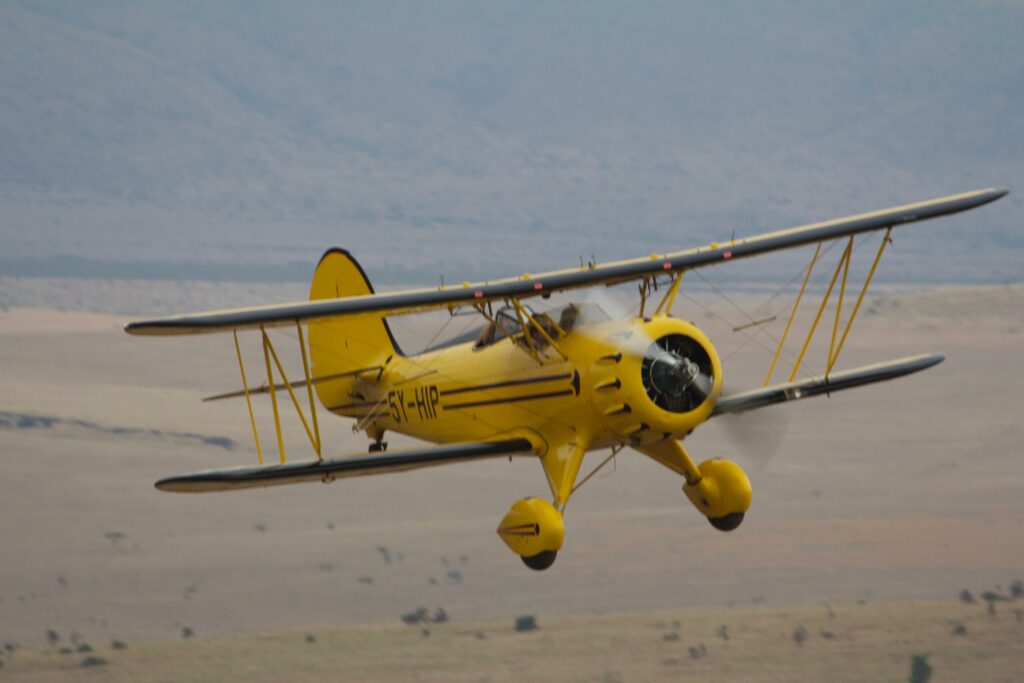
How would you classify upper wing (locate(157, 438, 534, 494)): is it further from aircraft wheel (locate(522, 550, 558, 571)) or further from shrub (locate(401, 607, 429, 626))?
shrub (locate(401, 607, 429, 626))

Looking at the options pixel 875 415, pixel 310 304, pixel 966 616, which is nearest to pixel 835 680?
pixel 966 616

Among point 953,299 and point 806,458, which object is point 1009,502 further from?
point 953,299

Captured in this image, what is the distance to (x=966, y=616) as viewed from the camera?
72125 mm

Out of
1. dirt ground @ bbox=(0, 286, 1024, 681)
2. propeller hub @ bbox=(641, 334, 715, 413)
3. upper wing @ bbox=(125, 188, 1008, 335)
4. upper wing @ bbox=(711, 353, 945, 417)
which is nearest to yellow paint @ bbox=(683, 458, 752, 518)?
upper wing @ bbox=(711, 353, 945, 417)

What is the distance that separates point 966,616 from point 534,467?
4912 cm

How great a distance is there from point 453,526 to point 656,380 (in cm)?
7820

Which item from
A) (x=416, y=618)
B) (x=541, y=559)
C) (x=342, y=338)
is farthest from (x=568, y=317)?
(x=416, y=618)

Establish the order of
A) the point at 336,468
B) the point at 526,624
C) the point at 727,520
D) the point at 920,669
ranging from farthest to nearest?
the point at 526,624
the point at 920,669
the point at 727,520
the point at 336,468

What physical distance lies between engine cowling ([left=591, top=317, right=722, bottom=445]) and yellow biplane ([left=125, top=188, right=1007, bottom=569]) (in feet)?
0.05

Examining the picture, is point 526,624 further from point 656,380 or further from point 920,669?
point 656,380

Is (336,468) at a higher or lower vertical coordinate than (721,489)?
higher

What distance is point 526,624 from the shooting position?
234 ft

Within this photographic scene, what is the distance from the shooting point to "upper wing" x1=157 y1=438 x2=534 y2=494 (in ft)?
70.8

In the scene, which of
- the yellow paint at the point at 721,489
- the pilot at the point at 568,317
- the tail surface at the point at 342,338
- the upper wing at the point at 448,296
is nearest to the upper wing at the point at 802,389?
the yellow paint at the point at 721,489
